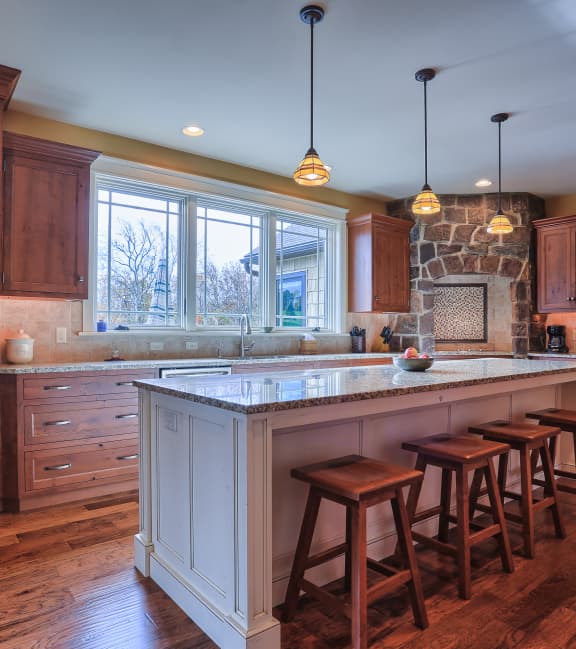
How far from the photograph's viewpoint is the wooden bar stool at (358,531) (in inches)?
64.6

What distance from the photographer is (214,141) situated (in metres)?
4.16

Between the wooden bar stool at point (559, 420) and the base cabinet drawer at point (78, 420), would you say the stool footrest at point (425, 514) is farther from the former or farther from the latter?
the base cabinet drawer at point (78, 420)

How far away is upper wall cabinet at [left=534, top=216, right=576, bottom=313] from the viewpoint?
5.50 metres

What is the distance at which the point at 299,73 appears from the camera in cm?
304

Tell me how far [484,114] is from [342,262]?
7.94ft

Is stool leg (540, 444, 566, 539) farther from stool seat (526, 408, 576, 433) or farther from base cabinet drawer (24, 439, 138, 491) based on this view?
base cabinet drawer (24, 439, 138, 491)

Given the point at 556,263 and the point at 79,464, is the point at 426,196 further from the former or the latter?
the point at 556,263

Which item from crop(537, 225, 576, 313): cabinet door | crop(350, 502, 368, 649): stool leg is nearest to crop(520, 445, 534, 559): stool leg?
crop(350, 502, 368, 649): stool leg

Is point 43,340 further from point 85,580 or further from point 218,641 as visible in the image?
point 218,641

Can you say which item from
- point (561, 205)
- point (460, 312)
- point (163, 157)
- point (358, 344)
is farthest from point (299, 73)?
point (561, 205)

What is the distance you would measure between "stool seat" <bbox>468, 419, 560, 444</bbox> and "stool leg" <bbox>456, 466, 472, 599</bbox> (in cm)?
59

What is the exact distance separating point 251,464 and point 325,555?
69cm

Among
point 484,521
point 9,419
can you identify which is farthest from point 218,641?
point 9,419

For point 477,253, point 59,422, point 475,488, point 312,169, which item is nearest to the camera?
point 312,169
